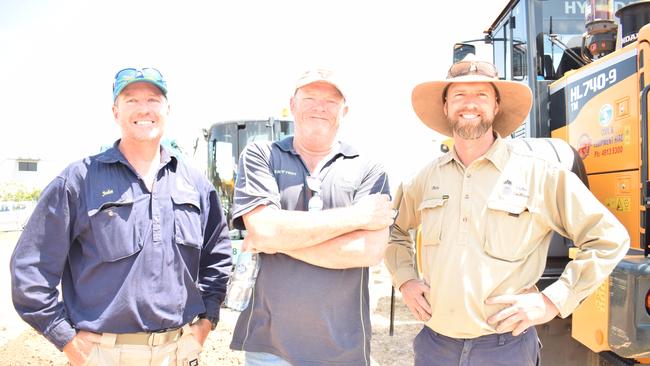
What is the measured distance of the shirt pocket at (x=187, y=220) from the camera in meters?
2.41

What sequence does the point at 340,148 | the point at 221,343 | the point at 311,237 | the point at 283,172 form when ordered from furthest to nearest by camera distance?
the point at 221,343 → the point at 340,148 → the point at 283,172 → the point at 311,237

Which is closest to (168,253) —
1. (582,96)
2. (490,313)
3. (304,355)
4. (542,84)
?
(304,355)

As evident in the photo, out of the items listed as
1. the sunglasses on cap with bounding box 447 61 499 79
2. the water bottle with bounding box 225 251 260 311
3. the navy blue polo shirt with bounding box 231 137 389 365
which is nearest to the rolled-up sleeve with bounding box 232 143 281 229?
the navy blue polo shirt with bounding box 231 137 389 365

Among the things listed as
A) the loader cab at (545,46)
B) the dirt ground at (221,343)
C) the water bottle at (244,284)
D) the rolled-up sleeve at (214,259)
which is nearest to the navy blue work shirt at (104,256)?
the rolled-up sleeve at (214,259)

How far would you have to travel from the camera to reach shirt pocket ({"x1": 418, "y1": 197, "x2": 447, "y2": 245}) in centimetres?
240

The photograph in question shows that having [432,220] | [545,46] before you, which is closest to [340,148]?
[432,220]

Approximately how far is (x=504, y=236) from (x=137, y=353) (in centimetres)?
173

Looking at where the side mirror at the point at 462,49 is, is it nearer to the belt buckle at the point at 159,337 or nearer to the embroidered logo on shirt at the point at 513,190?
the embroidered logo on shirt at the point at 513,190

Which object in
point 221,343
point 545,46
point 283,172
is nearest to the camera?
point 283,172

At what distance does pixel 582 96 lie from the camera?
372cm

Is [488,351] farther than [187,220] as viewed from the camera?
No

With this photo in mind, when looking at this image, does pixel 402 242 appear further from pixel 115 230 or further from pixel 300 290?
pixel 115 230

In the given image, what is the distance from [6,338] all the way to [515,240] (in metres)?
6.04

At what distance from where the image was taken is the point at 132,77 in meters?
2.44
